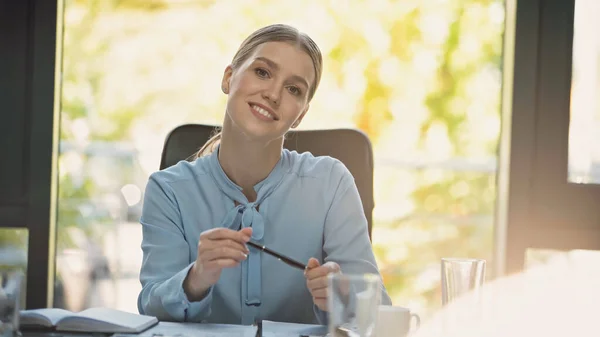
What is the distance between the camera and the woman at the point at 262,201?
1584mm

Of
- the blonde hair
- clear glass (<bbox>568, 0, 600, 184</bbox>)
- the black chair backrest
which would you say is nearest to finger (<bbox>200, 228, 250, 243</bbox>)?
the blonde hair

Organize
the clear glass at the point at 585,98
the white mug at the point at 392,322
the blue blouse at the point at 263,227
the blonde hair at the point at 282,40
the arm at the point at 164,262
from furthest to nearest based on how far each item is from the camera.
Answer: the clear glass at the point at 585,98, the blonde hair at the point at 282,40, the blue blouse at the point at 263,227, the arm at the point at 164,262, the white mug at the point at 392,322

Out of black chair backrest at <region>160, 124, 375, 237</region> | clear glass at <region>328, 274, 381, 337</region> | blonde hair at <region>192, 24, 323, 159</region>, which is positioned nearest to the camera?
clear glass at <region>328, 274, 381, 337</region>

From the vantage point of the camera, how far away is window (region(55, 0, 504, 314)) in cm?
513

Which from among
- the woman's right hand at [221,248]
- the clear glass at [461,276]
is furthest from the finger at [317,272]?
the clear glass at [461,276]

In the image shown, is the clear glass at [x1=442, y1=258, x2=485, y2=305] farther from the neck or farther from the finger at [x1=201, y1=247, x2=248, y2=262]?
the neck

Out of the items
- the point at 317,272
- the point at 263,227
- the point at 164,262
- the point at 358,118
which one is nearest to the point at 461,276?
the point at 317,272

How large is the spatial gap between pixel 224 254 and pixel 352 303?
384mm

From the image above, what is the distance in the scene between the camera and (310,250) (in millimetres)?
1664

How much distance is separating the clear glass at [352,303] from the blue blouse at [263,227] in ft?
1.68

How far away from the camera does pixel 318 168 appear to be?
1736mm

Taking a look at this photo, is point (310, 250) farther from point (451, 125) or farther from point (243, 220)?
point (451, 125)

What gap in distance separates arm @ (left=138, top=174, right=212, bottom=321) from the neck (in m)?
0.15

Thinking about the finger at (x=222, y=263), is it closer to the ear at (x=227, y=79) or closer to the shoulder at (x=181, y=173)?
the shoulder at (x=181, y=173)
